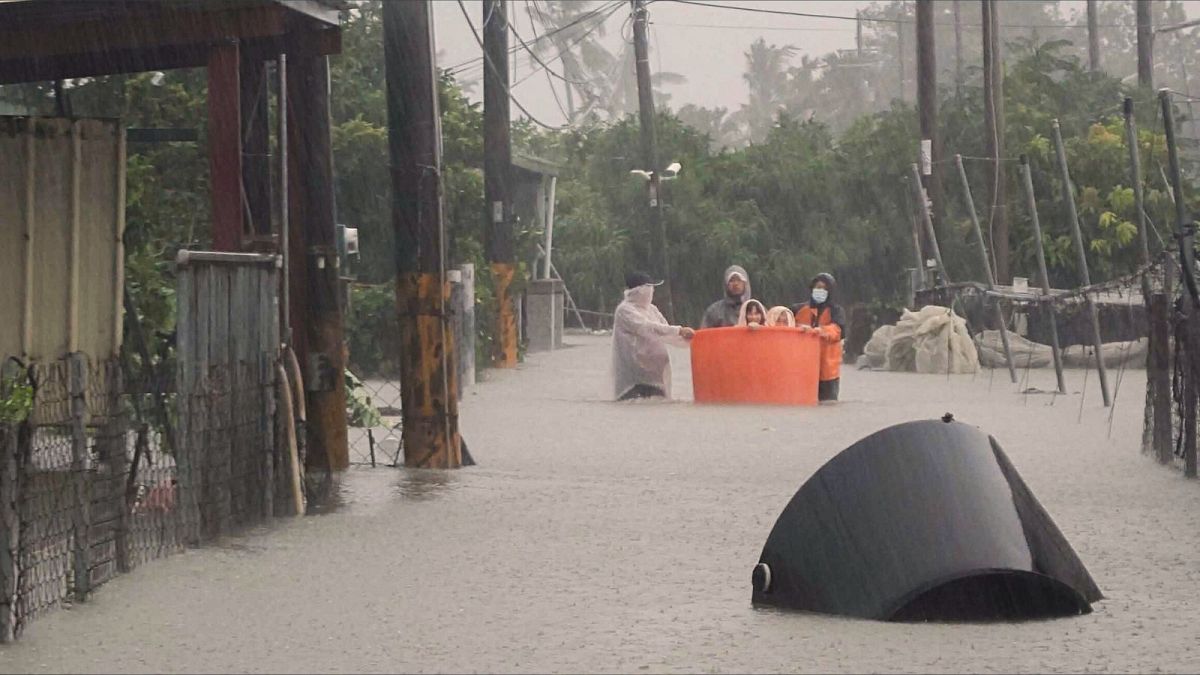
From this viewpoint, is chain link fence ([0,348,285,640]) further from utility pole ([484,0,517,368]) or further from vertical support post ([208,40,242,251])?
utility pole ([484,0,517,368])

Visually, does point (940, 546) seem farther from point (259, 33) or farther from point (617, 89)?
point (617, 89)

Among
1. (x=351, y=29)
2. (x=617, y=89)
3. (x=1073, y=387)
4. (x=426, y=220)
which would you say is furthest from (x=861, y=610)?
(x=617, y=89)

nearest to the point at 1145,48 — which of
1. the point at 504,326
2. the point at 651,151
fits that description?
the point at 651,151

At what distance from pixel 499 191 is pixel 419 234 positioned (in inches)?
775

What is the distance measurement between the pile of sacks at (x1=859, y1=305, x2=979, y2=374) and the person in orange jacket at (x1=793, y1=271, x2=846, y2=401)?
659 cm

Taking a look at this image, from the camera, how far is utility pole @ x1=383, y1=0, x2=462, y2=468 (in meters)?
14.8

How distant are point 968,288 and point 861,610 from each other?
21.3 metres

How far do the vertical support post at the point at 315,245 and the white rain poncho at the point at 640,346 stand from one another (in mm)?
10199

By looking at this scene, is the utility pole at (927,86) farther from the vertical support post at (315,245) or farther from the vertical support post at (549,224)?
the vertical support post at (315,245)

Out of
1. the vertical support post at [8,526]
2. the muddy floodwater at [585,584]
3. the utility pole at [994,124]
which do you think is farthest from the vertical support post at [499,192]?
the vertical support post at [8,526]

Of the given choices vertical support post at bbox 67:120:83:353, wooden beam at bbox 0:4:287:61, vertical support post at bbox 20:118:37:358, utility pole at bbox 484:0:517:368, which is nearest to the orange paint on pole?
utility pole at bbox 484:0:517:368

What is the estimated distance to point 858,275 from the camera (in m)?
51.6

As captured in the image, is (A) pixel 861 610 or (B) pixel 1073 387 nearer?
(A) pixel 861 610

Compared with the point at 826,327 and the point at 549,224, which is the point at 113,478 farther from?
the point at 549,224
